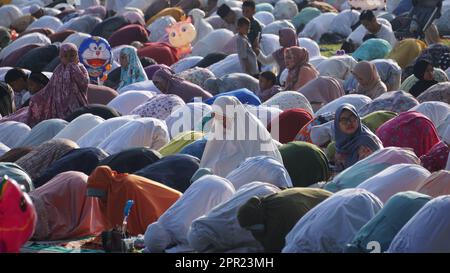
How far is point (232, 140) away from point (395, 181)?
1.66 metres

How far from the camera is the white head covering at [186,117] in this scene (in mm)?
10797

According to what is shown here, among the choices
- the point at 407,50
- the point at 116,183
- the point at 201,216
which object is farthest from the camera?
the point at 407,50

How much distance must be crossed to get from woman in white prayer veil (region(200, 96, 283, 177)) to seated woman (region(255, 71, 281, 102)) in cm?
297

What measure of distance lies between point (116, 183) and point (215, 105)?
1.29m

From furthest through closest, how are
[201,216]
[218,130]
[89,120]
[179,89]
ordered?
1. [179,89]
2. [89,120]
3. [218,130]
4. [201,216]

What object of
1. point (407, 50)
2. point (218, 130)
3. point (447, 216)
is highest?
point (447, 216)

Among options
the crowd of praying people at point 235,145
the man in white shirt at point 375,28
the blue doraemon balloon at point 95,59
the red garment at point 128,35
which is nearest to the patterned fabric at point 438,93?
the crowd of praying people at point 235,145

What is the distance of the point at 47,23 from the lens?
19.8 meters

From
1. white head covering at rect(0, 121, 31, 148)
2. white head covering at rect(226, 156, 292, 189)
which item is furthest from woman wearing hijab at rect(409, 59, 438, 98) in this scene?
white head covering at rect(226, 156, 292, 189)

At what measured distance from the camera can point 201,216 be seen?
24.9ft

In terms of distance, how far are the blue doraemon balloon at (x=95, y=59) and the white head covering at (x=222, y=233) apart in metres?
6.55

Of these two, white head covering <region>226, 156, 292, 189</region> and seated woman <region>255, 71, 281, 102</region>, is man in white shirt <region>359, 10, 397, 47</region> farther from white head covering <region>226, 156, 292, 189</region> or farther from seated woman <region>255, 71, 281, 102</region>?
white head covering <region>226, 156, 292, 189</region>

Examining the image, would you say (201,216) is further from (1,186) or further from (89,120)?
(89,120)

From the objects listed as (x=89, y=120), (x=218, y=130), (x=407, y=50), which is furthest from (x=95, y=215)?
(x=407, y=50)
